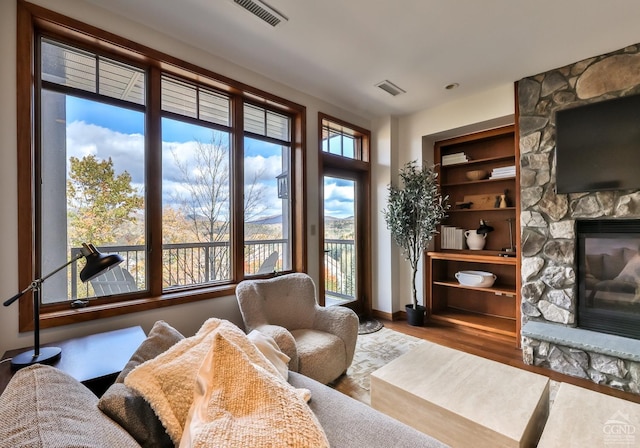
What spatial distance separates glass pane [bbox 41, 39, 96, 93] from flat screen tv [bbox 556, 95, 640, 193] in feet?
13.1

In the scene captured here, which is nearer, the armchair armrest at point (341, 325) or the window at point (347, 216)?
the armchair armrest at point (341, 325)

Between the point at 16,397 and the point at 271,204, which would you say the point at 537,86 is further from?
the point at 16,397

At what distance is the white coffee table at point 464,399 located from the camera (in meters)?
1.31

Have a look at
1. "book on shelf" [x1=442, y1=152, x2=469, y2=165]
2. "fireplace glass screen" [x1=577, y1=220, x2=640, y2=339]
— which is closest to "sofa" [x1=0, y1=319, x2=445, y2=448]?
"fireplace glass screen" [x1=577, y1=220, x2=640, y2=339]

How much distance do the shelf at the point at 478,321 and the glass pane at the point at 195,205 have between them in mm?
2768

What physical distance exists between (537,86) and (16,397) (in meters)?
4.09

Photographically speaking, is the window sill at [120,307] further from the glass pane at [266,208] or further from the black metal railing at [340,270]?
the black metal railing at [340,270]

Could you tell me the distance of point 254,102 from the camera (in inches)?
117

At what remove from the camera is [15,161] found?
173 cm

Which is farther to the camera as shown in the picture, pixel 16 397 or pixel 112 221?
pixel 112 221

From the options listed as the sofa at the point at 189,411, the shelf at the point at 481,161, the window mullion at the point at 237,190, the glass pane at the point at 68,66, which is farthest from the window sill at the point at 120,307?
the shelf at the point at 481,161

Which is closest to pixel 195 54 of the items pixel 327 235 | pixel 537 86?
pixel 327 235

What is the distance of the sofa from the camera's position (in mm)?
649

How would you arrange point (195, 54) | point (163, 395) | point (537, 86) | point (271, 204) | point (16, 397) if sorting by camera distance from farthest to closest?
1. point (271, 204)
2. point (537, 86)
3. point (195, 54)
4. point (163, 395)
5. point (16, 397)
